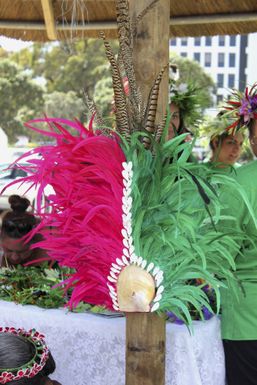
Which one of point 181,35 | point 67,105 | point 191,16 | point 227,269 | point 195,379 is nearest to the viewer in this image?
point 227,269

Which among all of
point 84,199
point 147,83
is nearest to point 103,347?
point 84,199

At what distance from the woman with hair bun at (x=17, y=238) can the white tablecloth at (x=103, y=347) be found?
717mm

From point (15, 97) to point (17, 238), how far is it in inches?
1220

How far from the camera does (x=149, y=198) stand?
1636 millimetres

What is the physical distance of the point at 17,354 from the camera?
1.68 meters

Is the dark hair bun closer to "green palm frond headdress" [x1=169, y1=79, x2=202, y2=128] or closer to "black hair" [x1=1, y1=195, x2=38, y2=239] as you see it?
"black hair" [x1=1, y1=195, x2=38, y2=239]

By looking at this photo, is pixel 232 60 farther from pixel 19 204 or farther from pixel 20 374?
pixel 20 374

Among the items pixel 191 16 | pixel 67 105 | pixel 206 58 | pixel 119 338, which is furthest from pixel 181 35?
pixel 206 58

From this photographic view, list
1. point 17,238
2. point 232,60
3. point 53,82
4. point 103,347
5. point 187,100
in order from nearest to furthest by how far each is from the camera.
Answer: point 103,347
point 17,238
point 187,100
point 53,82
point 232,60

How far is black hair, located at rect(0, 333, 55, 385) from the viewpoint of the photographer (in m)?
1.64

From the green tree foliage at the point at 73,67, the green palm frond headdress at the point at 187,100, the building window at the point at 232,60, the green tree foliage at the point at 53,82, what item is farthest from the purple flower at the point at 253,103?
the building window at the point at 232,60

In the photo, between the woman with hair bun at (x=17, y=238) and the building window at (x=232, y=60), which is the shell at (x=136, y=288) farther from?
the building window at (x=232, y=60)

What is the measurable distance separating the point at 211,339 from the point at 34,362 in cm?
89

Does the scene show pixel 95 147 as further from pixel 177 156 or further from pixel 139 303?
pixel 139 303
